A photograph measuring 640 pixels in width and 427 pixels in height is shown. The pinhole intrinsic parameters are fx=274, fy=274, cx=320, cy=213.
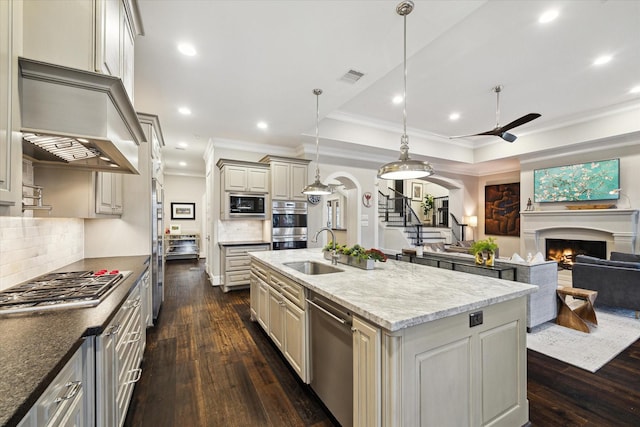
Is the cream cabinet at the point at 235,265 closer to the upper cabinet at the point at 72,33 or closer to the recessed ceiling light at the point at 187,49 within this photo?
the recessed ceiling light at the point at 187,49

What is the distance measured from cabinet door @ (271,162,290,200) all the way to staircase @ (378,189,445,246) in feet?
11.5

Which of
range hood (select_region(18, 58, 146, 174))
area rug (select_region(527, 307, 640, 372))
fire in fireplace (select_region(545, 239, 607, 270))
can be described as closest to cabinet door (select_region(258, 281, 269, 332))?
range hood (select_region(18, 58, 146, 174))

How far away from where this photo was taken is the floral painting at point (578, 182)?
542 cm

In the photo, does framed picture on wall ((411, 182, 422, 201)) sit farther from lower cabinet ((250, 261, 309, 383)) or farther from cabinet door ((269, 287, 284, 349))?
cabinet door ((269, 287, 284, 349))

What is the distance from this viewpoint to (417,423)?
136 centimetres

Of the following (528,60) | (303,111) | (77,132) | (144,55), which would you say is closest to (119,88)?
(77,132)

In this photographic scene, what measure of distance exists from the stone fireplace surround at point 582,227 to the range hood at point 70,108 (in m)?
7.80

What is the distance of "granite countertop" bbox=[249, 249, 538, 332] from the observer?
1.38 meters

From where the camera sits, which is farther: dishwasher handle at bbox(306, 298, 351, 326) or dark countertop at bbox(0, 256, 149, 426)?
dishwasher handle at bbox(306, 298, 351, 326)

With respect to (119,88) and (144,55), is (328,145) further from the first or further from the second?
(119,88)

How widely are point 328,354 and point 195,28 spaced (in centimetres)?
292

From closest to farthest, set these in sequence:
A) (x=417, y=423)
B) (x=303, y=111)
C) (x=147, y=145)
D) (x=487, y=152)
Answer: (x=417, y=423), (x=147, y=145), (x=303, y=111), (x=487, y=152)

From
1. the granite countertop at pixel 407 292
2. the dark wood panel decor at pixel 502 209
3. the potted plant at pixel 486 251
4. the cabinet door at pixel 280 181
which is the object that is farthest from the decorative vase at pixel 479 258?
the dark wood panel decor at pixel 502 209

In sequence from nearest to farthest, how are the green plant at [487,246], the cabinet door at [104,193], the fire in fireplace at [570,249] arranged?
1. the cabinet door at [104,193]
2. the green plant at [487,246]
3. the fire in fireplace at [570,249]
